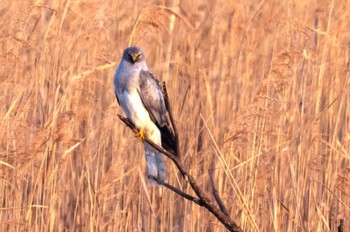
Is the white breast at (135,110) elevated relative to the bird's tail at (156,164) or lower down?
elevated

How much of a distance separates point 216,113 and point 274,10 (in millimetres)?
976

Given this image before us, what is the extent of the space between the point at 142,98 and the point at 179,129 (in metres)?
0.41

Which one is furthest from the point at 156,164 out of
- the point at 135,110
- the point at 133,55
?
the point at 133,55

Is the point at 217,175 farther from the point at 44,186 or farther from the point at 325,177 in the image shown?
the point at 44,186

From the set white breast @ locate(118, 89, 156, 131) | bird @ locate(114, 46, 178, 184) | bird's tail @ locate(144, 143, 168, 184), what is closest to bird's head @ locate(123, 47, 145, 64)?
bird @ locate(114, 46, 178, 184)

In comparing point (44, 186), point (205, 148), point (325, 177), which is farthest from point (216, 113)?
point (44, 186)

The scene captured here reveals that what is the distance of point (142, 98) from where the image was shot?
12.8 feet

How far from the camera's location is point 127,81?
12.5 ft

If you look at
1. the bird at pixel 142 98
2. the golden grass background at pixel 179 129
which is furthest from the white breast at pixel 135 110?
the golden grass background at pixel 179 129

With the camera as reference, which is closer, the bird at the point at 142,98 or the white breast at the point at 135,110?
the bird at the point at 142,98

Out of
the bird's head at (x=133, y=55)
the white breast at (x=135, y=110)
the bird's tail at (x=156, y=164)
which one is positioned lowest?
the bird's tail at (x=156, y=164)

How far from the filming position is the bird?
3746mm

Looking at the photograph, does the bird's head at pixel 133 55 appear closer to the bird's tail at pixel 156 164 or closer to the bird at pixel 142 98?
the bird at pixel 142 98

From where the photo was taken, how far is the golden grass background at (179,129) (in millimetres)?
3646
